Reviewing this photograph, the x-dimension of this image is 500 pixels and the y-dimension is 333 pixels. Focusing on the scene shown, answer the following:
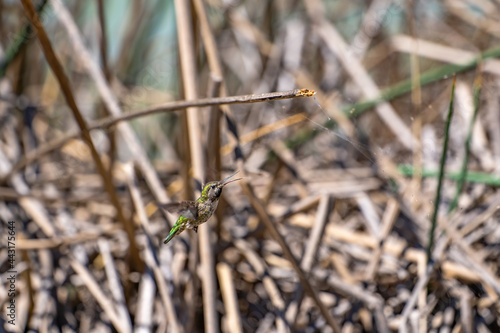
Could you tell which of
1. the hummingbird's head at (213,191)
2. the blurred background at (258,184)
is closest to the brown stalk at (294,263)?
the blurred background at (258,184)

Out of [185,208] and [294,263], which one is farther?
[294,263]

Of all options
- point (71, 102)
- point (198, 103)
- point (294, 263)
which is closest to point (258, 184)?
point (294, 263)

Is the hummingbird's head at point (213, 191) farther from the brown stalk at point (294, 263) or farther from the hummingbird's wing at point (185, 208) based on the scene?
the brown stalk at point (294, 263)

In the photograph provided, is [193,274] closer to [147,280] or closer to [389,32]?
[147,280]

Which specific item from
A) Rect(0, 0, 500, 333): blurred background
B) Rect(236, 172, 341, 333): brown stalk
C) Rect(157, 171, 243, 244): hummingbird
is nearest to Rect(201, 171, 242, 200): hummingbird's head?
Rect(157, 171, 243, 244): hummingbird

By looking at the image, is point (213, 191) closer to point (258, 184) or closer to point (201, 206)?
point (201, 206)

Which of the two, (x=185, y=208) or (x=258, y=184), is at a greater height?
(x=258, y=184)
